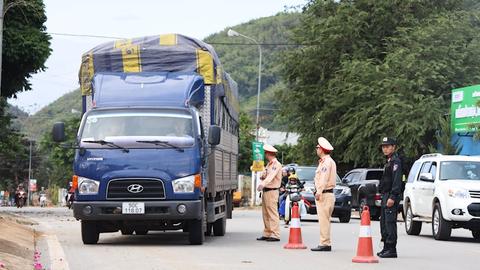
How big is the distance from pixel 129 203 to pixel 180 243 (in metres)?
2.26

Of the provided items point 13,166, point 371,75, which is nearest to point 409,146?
point 371,75

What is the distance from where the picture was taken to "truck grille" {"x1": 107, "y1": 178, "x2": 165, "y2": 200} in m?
16.0

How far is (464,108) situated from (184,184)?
2438 cm

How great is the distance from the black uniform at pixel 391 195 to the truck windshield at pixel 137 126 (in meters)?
3.46

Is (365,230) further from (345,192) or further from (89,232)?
(345,192)

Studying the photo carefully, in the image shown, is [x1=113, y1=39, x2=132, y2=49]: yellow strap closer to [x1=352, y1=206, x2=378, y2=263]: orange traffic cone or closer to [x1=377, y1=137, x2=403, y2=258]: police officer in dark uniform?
[x1=377, y1=137, x2=403, y2=258]: police officer in dark uniform

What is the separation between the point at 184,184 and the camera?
52.8ft

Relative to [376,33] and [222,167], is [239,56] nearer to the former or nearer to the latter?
[376,33]

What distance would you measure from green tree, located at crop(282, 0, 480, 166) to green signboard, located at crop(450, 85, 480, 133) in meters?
1.06

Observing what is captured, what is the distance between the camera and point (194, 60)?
1800 cm

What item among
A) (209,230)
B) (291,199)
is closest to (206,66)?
(209,230)

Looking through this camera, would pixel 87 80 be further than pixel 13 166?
No

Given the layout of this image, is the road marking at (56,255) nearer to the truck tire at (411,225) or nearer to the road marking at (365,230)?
the road marking at (365,230)

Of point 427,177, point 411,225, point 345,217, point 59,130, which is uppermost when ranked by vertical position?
point 59,130
